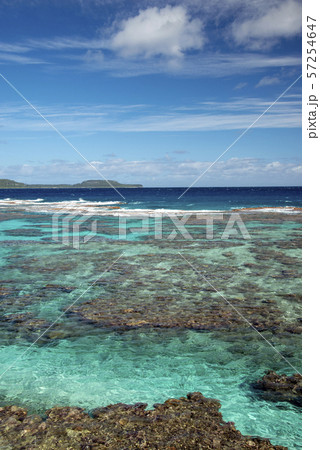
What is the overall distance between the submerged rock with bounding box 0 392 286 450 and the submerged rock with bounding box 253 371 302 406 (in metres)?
1.20

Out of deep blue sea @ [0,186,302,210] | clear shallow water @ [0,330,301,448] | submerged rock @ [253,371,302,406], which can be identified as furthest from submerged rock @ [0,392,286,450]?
deep blue sea @ [0,186,302,210]

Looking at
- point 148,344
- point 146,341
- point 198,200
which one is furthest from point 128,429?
point 198,200

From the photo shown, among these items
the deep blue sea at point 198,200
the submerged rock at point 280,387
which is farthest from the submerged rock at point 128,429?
the deep blue sea at point 198,200

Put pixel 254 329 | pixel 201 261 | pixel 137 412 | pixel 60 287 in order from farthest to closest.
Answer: pixel 201 261 → pixel 60 287 → pixel 254 329 → pixel 137 412

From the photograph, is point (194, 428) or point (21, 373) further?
point (21, 373)

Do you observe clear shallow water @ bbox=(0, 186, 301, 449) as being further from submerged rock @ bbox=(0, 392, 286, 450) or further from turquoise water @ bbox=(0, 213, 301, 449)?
submerged rock @ bbox=(0, 392, 286, 450)

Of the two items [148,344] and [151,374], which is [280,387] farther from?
[148,344]

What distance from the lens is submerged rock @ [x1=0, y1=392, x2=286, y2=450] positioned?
5.42m

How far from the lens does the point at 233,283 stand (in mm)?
15156

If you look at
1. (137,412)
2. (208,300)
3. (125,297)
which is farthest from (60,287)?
(137,412)
